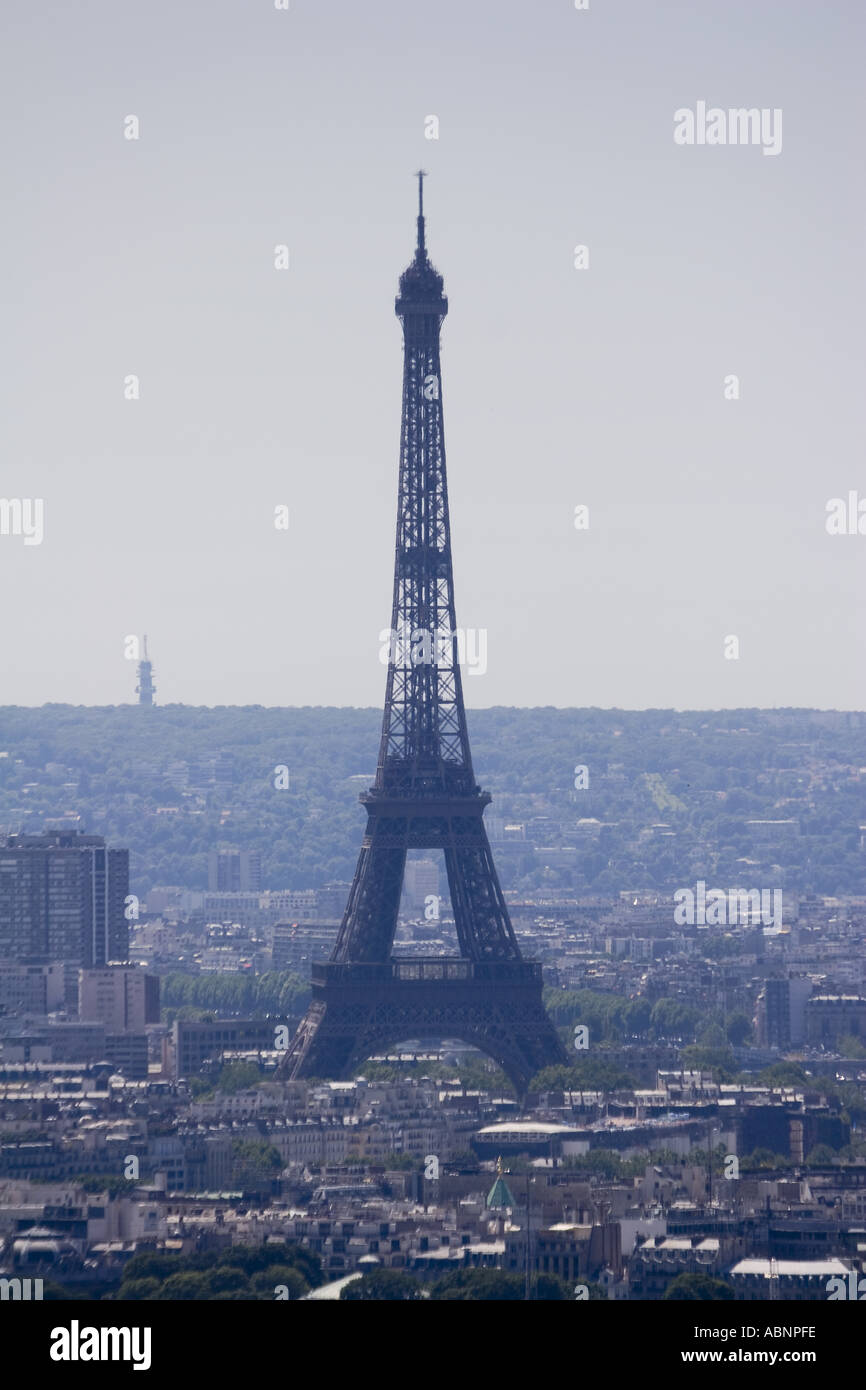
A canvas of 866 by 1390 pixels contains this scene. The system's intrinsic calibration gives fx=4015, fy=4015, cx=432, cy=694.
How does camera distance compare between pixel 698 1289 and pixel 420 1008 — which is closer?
pixel 698 1289

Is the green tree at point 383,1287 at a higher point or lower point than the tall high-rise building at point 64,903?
lower

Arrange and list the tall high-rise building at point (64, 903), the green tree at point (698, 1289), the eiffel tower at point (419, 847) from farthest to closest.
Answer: the tall high-rise building at point (64, 903), the eiffel tower at point (419, 847), the green tree at point (698, 1289)

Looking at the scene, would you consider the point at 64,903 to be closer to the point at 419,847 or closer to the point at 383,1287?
the point at 419,847

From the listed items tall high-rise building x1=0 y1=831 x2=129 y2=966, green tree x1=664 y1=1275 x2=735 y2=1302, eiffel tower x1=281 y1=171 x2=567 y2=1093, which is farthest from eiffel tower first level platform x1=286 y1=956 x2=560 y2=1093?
tall high-rise building x1=0 y1=831 x2=129 y2=966

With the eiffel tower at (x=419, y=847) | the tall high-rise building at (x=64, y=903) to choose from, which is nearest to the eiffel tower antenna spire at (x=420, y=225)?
the eiffel tower at (x=419, y=847)

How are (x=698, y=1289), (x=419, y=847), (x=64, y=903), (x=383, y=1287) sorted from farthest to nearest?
(x=64, y=903) < (x=419, y=847) < (x=698, y=1289) < (x=383, y=1287)

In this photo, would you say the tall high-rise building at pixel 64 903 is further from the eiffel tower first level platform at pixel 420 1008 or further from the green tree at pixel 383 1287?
the green tree at pixel 383 1287

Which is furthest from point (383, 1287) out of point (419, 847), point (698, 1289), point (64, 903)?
point (64, 903)
